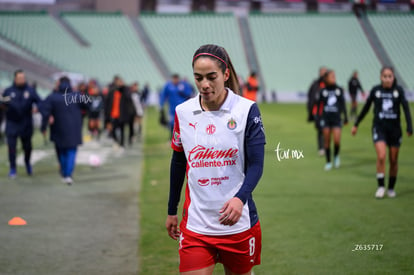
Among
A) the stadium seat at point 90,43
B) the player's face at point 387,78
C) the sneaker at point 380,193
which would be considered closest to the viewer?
the player's face at point 387,78

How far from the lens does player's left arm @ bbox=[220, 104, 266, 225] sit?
3.64 m

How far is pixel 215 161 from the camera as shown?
3.85m

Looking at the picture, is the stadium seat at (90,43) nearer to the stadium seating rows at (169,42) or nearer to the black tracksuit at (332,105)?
the stadium seating rows at (169,42)

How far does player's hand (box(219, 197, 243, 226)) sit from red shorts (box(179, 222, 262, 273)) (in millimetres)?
205

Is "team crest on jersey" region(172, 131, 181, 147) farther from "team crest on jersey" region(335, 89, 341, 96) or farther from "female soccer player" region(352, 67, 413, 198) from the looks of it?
"team crest on jersey" region(335, 89, 341, 96)

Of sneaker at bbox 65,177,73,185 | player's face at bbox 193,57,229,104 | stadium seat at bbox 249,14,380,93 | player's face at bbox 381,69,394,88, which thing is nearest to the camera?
player's face at bbox 193,57,229,104

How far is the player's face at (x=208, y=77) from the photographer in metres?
3.76

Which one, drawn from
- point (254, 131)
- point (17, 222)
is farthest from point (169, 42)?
point (254, 131)

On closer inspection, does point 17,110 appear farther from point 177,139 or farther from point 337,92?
point 177,139

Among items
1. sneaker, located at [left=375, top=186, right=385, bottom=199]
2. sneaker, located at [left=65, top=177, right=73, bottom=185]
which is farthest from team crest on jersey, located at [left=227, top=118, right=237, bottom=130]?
sneaker, located at [left=65, top=177, right=73, bottom=185]

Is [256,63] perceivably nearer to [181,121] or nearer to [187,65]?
[187,65]

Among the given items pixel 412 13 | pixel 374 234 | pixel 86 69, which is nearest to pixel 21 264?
pixel 374 234

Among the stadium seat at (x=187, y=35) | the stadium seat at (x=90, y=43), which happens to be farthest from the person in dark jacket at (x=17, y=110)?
the stadium seat at (x=187, y=35)

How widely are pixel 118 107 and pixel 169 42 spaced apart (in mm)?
38516
